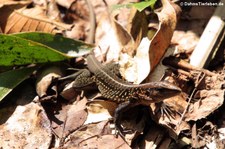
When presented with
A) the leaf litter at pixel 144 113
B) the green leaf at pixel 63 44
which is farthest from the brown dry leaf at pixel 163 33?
the green leaf at pixel 63 44

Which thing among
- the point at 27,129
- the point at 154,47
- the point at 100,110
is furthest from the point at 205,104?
the point at 27,129

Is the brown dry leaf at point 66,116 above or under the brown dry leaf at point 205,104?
under

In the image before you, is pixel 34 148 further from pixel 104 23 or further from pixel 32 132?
pixel 104 23

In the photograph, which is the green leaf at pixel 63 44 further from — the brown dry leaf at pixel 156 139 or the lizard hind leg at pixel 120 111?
the brown dry leaf at pixel 156 139

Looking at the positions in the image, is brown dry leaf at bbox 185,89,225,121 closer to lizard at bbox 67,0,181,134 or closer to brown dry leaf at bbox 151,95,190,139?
brown dry leaf at bbox 151,95,190,139

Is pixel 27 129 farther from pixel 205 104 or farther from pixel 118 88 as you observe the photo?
pixel 205 104

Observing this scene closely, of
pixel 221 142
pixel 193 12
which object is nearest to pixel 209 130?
pixel 221 142
